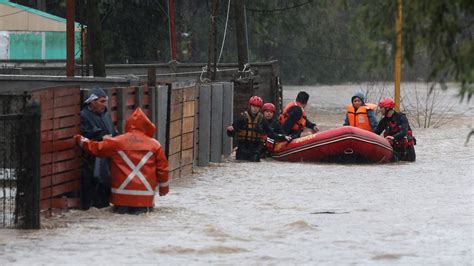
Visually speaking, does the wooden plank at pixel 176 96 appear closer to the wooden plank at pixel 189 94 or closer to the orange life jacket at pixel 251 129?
the wooden plank at pixel 189 94

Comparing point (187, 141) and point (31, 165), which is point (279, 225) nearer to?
point (31, 165)

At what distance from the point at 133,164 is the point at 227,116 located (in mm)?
9737

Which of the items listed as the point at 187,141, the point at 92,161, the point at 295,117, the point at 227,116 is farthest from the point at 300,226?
the point at 295,117

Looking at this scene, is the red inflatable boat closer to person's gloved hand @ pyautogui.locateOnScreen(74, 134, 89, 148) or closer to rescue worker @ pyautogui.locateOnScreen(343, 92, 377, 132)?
rescue worker @ pyautogui.locateOnScreen(343, 92, 377, 132)

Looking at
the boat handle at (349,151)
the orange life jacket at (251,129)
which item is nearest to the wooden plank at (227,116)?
the orange life jacket at (251,129)

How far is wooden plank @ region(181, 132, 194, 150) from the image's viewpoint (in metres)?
20.3

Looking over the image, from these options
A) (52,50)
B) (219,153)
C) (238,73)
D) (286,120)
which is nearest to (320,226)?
(219,153)

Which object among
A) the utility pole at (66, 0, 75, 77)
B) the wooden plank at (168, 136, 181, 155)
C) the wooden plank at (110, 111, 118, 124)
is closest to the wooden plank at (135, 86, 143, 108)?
the wooden plank at (110, 111, 118, 124)

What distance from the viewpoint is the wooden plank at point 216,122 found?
2334 centimetres

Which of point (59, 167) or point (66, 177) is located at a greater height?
point (59, 167)

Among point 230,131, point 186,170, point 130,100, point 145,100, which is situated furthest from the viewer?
point 230,131

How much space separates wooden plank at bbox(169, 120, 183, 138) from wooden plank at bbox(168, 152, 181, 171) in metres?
0.29

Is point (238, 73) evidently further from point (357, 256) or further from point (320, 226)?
point (357, 256)

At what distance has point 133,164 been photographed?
15.0 meters
